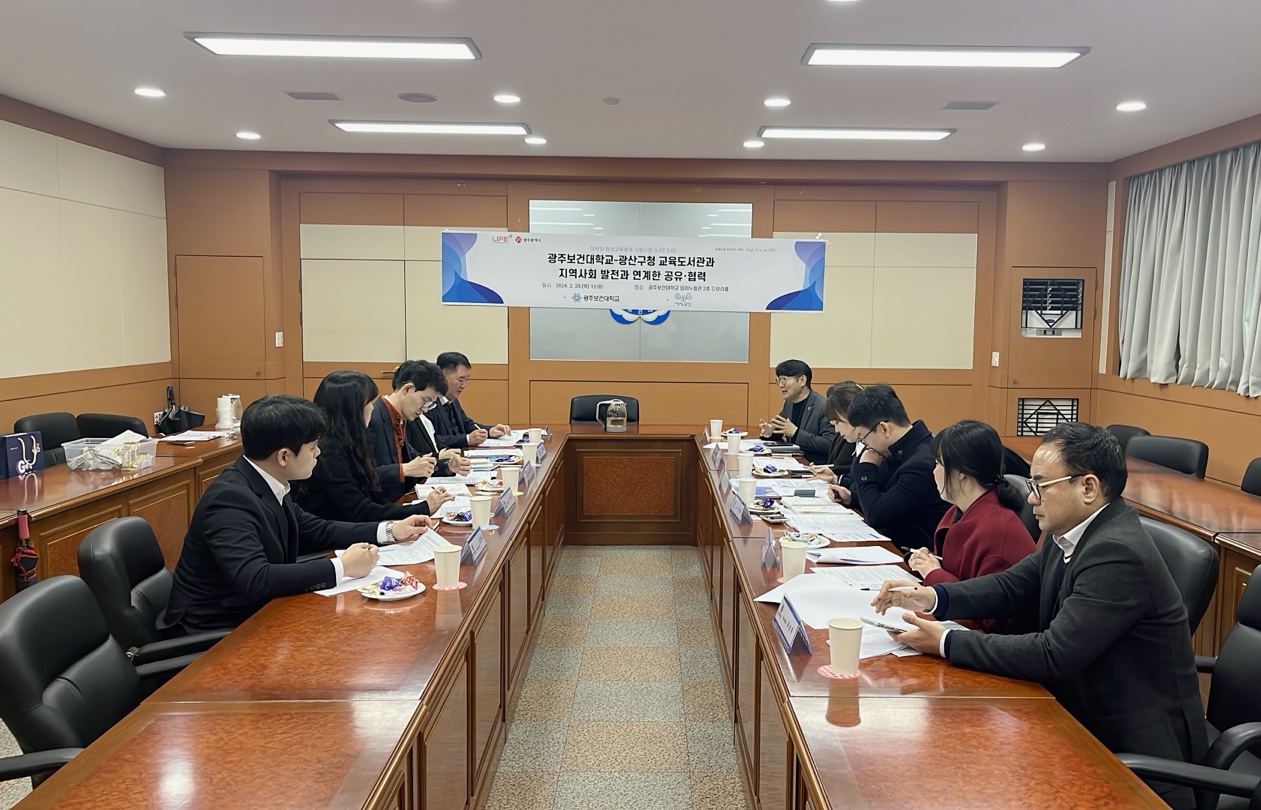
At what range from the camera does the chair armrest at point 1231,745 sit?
1649mm

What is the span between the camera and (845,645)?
1.64 metres

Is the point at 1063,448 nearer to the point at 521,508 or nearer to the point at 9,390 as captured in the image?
the point at 521,508

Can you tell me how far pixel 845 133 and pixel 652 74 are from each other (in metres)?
1.85

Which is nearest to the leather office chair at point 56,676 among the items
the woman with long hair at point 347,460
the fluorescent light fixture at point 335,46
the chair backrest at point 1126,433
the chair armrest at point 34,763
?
the chair armrest at point 34,763

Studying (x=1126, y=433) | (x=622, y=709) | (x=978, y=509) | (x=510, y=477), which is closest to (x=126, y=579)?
(x=510, y=477)

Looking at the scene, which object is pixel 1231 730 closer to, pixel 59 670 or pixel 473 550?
pixel 473 550

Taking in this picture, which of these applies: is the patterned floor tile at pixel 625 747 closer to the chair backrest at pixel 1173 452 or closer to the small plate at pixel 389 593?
the small plate at pixel 389 593

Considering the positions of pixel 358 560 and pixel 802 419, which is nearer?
pixel 358 560

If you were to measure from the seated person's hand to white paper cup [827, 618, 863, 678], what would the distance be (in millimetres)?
1240

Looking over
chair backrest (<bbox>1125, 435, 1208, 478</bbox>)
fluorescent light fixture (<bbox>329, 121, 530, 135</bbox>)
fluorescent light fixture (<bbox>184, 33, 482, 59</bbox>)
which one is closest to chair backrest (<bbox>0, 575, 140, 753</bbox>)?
fluorescent light fixture (<bbox>184, 33, 482, 59</bbox>)

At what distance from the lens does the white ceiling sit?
3.43 metres

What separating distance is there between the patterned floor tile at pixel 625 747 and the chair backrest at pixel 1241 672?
4.90 ft

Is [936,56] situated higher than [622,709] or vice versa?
[936,56]

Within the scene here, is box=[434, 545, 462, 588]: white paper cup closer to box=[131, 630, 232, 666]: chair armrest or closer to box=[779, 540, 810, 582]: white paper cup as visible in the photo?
box=[131, 630, 232, 666]: chair armrest
